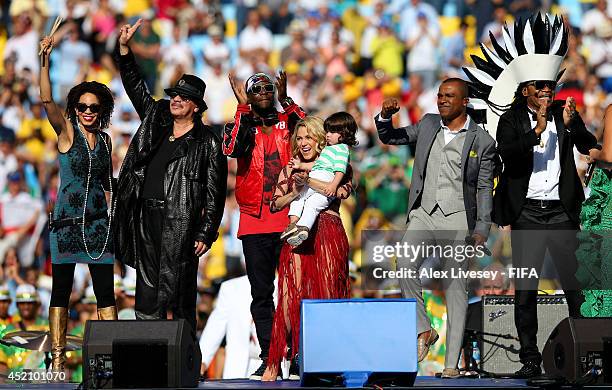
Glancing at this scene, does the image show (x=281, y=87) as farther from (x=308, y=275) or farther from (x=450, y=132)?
Answer: (x=308, y=275)

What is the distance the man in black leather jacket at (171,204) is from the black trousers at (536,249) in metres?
1.94

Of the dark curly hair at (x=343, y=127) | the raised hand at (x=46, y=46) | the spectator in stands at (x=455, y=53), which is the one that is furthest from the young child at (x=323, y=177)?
the spectator in stands at (x=455, y=53)

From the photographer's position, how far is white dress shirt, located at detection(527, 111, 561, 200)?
24.4 ft

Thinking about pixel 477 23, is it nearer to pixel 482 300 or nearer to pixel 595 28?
pixel 595 28

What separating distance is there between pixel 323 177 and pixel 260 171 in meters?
0.61

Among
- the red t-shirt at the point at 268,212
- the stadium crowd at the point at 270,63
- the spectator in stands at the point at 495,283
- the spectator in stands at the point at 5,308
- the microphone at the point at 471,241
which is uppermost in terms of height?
the stadium crowd at the point at 270,63

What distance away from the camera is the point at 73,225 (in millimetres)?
7406

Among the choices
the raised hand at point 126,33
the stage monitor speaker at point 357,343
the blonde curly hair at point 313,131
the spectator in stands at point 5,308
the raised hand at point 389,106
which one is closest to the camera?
the stage monitor speaker at point 357,343

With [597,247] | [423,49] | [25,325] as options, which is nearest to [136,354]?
[597,247]

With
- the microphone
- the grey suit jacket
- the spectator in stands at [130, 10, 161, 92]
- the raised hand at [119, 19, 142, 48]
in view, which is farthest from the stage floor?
the spectator in stands at [130, 10, 161, 92]

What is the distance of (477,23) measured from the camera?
13.3 m

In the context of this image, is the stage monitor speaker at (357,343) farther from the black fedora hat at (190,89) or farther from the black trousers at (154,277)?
the black fedora hat at (190,89)

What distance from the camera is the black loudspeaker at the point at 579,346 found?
648 cm

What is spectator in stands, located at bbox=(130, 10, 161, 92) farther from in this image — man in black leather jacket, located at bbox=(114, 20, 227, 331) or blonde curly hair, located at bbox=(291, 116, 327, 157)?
blonde curly hair, located at bbox=(291, 116, 327, 157)
